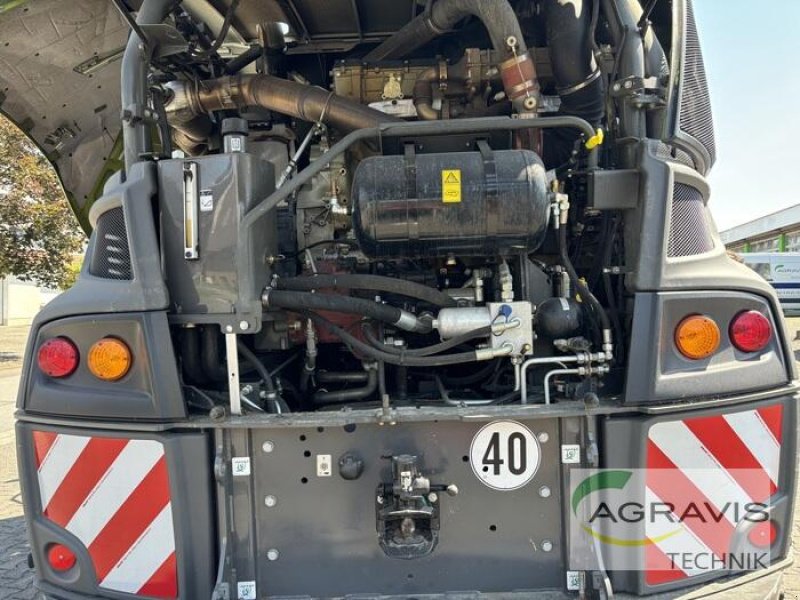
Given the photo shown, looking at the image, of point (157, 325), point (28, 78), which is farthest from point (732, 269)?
point (28, 78)

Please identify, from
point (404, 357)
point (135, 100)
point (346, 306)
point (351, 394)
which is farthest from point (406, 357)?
point (135, 100)

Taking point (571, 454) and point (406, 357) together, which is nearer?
point (571, 454)

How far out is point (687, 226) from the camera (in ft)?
6.48

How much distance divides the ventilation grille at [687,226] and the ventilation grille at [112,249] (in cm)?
185

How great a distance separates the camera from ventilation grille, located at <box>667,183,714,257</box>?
6.34 feet

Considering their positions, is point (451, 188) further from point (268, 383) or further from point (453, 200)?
point (268, 383)

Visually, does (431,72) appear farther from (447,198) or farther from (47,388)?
(47,388)

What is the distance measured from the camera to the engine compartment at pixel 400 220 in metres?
1.98

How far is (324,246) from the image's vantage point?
8.80 feet

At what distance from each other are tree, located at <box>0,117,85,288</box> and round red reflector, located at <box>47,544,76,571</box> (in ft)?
42.5

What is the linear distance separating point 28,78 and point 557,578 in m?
3.41

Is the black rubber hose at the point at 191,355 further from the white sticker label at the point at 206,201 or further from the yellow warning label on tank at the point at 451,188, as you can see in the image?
the yellow warning label on tank at the point at 451,188

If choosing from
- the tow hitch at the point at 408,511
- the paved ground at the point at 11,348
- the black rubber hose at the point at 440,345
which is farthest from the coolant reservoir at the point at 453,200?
the paved ground at the point at 11,348

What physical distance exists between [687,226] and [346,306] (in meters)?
1.23
